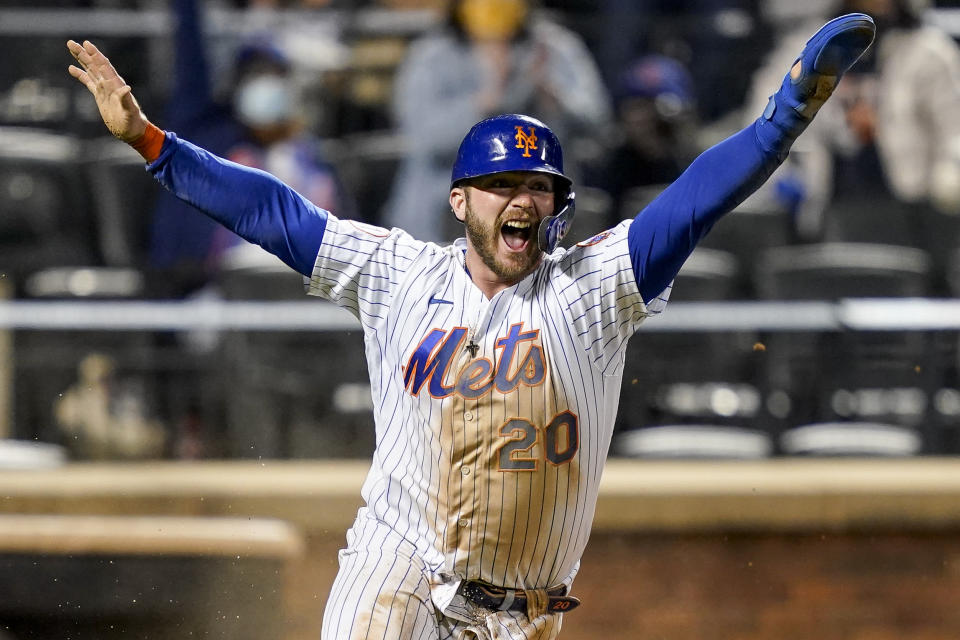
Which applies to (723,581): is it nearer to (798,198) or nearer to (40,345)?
(798,198)

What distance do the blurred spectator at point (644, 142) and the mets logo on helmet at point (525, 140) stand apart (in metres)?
3.23

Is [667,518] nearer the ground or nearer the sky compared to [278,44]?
nearer the ground

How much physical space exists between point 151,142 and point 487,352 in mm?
970

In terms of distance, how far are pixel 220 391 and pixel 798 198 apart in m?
2.80

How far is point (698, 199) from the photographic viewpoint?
3.46m

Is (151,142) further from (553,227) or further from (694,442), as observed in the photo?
(694,442)

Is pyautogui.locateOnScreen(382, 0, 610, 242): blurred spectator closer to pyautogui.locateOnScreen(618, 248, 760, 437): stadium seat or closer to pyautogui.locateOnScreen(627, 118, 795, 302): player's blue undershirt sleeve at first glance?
pyautogui.locateOnScreen(618, 248, 760, 437): stadium seat

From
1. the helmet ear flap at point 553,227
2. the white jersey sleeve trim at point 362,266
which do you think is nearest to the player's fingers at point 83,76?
the white jersey sleeve trim at point 362,266

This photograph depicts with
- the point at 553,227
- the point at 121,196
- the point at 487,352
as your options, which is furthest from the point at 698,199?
the point at 121,196

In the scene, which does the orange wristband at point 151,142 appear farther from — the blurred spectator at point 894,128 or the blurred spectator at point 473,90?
the blurred spectator at point 894,128

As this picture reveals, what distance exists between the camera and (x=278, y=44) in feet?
25.6

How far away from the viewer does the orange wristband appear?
12.0 feet

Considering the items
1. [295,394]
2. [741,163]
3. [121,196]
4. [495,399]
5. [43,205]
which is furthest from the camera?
[121,196]

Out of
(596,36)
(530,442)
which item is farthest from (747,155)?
(596,36)
